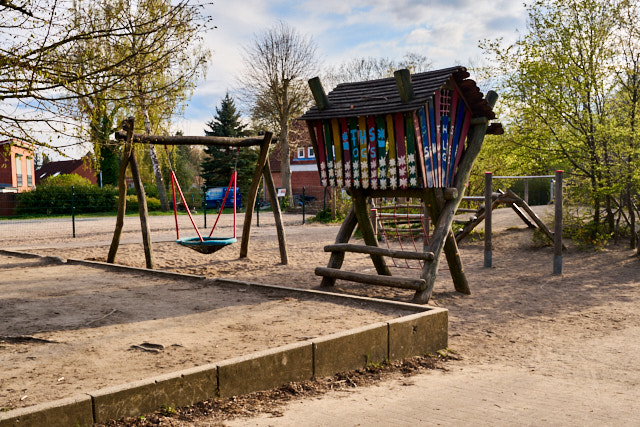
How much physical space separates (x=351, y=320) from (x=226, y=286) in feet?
8.83

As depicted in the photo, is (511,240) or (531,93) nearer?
(531,93)

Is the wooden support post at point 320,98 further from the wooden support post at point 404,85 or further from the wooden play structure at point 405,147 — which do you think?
the wooden support post at point 404,85

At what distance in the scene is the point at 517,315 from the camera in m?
7.41

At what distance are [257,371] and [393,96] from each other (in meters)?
4.73

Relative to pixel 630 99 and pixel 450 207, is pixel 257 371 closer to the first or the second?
pixel 450 207

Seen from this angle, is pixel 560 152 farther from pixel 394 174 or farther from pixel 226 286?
pixel 226 286

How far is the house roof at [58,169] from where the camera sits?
66625mm

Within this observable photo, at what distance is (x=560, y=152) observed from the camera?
12.8 meters

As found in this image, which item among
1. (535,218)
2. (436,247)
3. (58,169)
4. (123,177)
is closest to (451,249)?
(436,247)

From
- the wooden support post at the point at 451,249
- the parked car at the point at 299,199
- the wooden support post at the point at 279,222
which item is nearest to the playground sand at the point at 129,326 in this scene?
the wooden support post at the point at 451,249

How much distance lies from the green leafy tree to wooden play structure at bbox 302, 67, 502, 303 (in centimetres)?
3306

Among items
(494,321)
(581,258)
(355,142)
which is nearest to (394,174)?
(355,142)

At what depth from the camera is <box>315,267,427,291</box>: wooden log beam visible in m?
7.43

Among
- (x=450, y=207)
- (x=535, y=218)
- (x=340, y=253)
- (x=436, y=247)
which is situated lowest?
(x=340, y=253)
